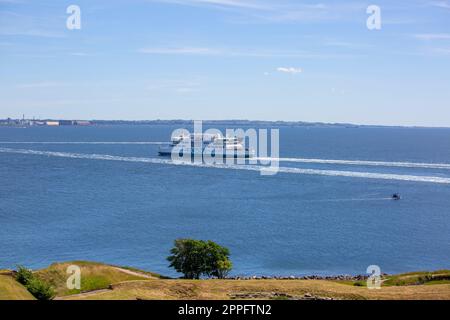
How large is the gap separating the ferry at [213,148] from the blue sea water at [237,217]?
31346mm

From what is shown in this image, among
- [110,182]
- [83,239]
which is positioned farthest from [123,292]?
[110,182]

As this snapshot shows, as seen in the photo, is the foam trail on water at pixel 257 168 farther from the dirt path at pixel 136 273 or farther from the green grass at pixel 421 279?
the dirt path at pixel 136 273

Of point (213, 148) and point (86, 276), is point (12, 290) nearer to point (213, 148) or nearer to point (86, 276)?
point (86, 276)

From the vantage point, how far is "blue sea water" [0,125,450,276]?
57344 millimetres

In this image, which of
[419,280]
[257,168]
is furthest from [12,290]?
[257,168]

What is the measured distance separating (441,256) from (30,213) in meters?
49.8

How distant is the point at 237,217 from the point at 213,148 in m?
84.1

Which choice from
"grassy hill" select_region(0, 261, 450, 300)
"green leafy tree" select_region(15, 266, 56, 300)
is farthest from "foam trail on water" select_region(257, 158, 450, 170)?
"green leafy tree" select_region(15, 266, 56, 300)

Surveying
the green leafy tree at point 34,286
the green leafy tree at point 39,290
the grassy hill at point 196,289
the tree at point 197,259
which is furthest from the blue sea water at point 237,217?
the green leafy tree at point 39,290

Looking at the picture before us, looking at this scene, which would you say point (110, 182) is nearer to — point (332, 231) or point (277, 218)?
point (277, 218)

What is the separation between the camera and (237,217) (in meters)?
74.2

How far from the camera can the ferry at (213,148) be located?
153000mm

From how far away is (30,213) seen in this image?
247 ft

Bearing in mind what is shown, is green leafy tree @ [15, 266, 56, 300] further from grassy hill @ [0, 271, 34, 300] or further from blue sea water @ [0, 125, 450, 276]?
blue sea water @ [0, 125, 450, 276]
